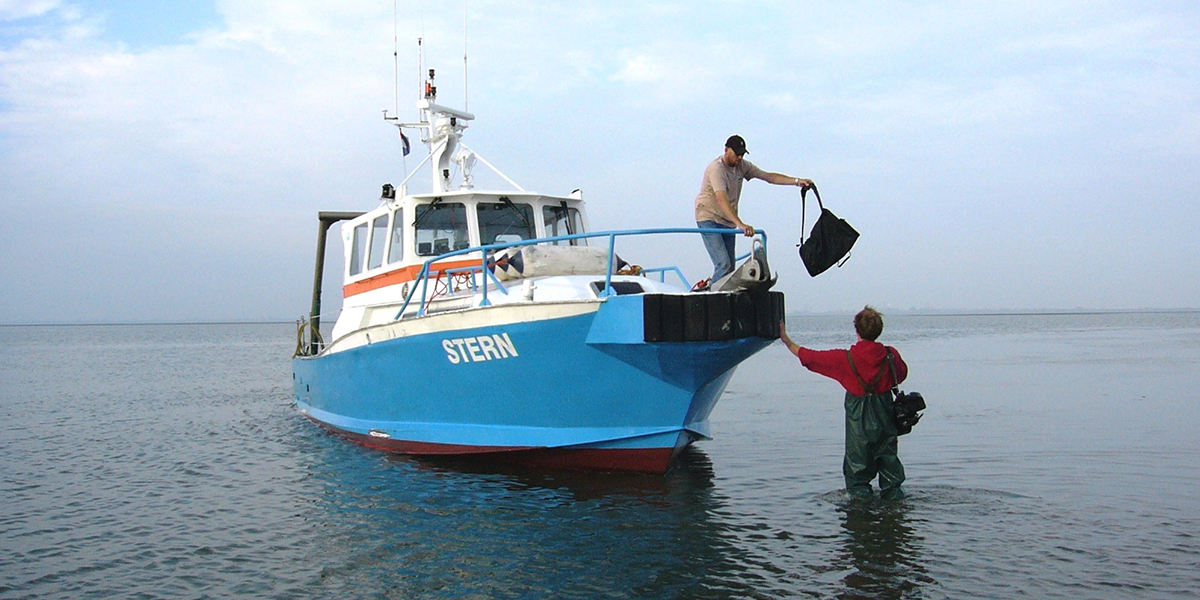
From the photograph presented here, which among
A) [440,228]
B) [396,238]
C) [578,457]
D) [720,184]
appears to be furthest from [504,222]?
[720,184]

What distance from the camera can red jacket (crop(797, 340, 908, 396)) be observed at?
7.45 m

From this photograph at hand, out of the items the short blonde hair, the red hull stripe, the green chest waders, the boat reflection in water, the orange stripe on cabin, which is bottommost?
the boat reflection in water

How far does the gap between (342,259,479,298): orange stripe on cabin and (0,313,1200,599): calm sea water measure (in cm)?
213

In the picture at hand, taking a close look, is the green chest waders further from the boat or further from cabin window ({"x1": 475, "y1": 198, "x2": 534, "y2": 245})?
cabin window ({"x1": 475, "y1": 198, "x2": 534, "y2": 245})

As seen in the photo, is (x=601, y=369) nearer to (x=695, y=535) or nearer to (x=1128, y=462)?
(x=695, y=535)

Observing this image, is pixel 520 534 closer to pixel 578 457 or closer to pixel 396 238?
pixel 578 457

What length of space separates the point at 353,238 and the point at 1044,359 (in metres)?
24.0

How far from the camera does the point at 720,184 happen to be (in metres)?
8.53

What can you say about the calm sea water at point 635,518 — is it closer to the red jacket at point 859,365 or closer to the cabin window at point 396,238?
the red jacket at point 859,365

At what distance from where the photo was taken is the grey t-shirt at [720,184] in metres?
8.55

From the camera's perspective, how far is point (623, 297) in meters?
8.26

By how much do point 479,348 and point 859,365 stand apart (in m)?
3.63

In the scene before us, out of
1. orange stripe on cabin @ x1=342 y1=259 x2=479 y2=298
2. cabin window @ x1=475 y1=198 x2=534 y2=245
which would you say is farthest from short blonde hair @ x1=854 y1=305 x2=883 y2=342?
cabin window @ x1=475 y1=198 x2=534 y2=245

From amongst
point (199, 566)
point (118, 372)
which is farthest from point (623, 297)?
point (118, 372)
